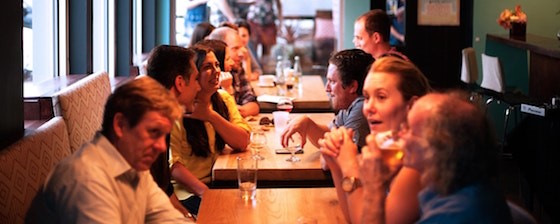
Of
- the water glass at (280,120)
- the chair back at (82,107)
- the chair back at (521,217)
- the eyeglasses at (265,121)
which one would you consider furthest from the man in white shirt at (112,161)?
the eyeglasses at (265,121)

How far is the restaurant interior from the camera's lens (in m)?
3.45

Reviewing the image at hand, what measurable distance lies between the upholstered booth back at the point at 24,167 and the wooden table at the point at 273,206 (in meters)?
0.62

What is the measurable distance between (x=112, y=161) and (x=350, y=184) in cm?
81

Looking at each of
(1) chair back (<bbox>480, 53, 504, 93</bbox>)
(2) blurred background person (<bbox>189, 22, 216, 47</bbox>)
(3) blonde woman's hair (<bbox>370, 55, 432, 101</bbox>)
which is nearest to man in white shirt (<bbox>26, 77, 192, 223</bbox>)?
(3) blonde woman's hair (<bbox>370, 55, 432, 101</bbox>)

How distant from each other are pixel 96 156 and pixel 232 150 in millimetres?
1982

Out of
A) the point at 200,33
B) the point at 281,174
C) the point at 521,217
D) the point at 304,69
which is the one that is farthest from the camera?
the point at 304,69

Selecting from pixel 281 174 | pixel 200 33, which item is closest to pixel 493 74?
pixel 200 33

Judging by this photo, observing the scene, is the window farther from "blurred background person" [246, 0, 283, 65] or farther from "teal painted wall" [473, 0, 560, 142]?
"blurred background person" [246, 0, 283, 65]

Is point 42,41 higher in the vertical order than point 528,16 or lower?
lower

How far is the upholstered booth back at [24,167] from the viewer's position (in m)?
2.96

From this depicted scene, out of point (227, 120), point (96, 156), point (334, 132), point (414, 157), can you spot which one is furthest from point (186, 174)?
point (414, 157)

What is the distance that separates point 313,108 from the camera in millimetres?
6438

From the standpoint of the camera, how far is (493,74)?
28.3ft

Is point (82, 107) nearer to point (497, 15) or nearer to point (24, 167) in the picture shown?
point (24, 167)
